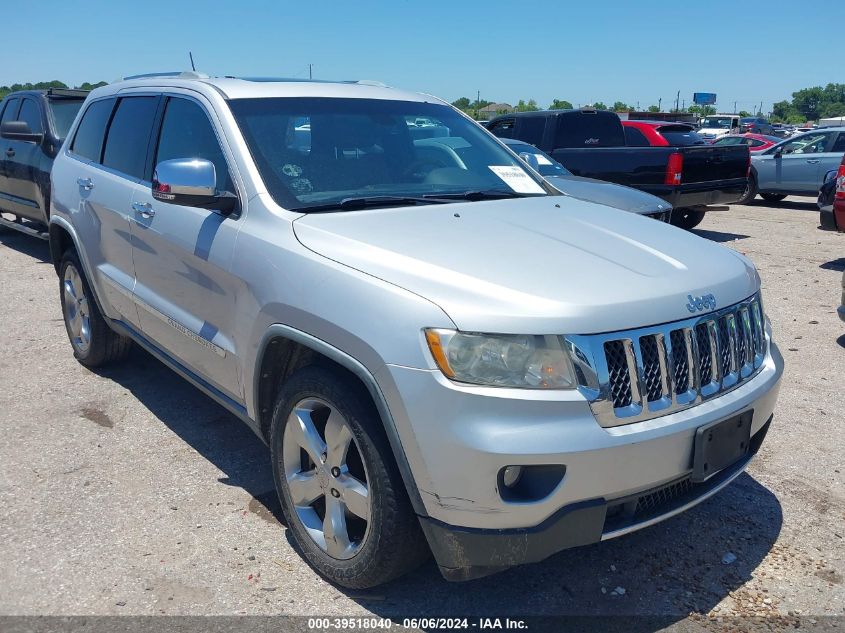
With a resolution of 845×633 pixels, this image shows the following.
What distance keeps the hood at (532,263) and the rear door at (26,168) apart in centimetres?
734

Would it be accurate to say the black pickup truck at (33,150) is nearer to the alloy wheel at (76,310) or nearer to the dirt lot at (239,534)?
the alloy wheel at (76,310)

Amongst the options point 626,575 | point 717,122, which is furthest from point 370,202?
point 717,122

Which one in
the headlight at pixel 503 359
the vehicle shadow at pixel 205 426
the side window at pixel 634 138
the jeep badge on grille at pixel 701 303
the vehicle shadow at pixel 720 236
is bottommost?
the vehicle shadow at pixel 205 426

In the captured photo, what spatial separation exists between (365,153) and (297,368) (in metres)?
1.16

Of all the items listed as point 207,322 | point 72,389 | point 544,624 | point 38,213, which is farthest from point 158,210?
point 38,213

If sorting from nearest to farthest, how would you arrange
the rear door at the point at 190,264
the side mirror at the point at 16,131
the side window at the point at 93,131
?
the rear door at the point at 190,264, the side window at the point at 93,131, the side mirror at the point at 16,131

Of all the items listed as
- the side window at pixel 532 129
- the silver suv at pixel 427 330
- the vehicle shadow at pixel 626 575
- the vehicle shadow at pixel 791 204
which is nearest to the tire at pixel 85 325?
the silver suv at pixel 427 330

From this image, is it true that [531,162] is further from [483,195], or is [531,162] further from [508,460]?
[508,460]

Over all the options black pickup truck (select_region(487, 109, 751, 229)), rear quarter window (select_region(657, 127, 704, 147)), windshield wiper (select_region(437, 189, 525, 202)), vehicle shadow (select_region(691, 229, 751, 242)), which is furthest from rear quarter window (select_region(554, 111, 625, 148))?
windshield wiper (select_region(437, 189, 525, 202))

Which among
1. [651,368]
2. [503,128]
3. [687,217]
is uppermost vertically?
[503,128]

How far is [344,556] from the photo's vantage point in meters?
2.88

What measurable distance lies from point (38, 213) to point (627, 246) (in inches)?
326

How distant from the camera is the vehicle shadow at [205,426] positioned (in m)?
3.81

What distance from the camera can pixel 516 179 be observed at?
4.05 meters
